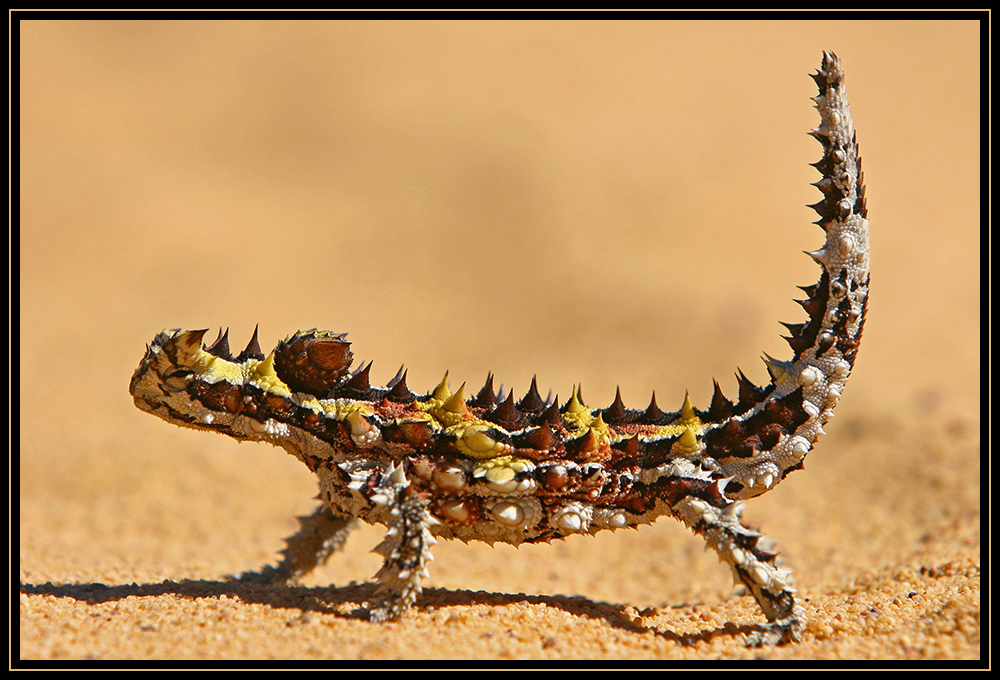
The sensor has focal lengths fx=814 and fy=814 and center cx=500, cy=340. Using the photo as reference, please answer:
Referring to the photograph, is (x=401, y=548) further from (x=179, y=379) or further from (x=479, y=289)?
(x=479, y=289)

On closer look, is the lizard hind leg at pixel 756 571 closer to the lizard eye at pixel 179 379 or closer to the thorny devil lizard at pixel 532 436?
the thorny devil lizard at pixel 532 436

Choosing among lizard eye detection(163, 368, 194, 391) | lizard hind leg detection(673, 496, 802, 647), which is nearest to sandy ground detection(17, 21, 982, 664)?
lizard hind leg detection(673, 496, 802, 647)

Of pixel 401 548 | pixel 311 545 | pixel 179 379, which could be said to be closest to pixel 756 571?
pixel 401 548

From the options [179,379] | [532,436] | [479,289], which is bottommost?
[179,379]

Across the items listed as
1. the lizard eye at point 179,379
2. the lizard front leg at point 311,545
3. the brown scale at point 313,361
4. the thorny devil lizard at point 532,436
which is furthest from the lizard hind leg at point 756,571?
the lizard eye at point 179,379

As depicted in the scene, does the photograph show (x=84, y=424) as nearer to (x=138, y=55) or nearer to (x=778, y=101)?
(x=138, y=55)

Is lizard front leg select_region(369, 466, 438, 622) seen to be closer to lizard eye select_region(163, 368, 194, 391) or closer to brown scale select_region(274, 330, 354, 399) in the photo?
brown scale select_region(274, 330, 354, 399)

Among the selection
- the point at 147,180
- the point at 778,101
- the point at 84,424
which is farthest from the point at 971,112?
the point at 84,424
